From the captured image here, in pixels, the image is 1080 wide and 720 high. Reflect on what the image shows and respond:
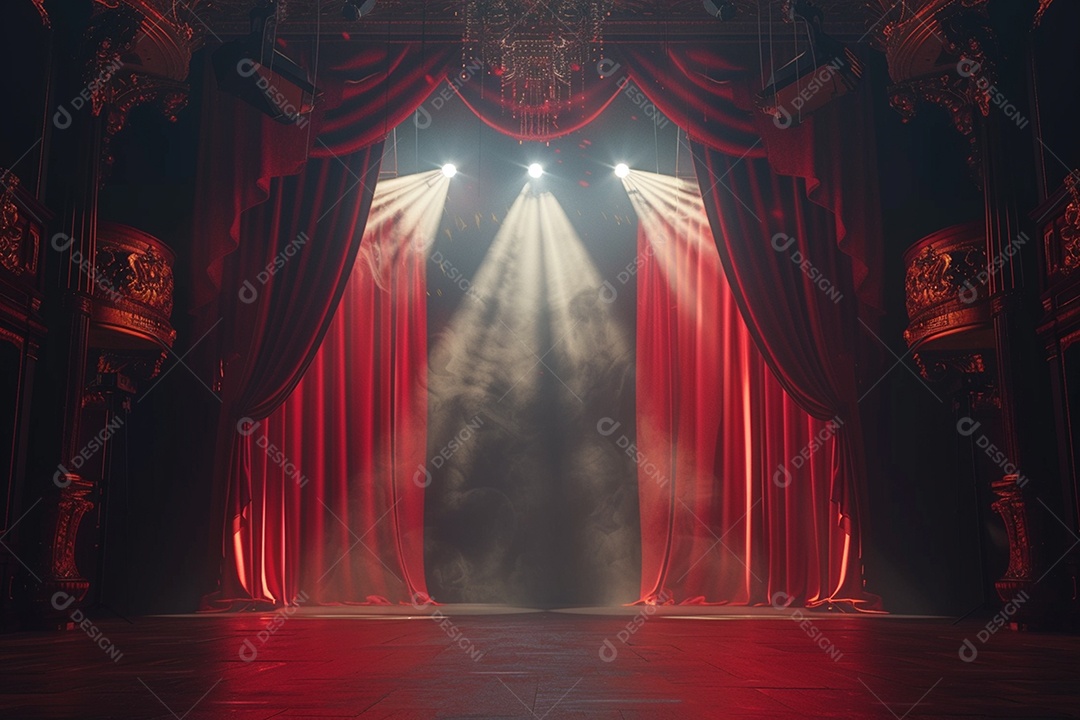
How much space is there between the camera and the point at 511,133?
6453 millimetres

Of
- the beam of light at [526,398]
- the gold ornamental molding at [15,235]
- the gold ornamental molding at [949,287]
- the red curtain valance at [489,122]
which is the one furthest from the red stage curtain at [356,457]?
the gold ornamental molding at [949,287]

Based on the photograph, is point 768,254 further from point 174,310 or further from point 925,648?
point 174,310

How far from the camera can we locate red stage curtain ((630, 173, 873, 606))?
6.59m

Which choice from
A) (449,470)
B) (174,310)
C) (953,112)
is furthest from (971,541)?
(174,310)

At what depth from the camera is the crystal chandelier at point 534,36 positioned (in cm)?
546

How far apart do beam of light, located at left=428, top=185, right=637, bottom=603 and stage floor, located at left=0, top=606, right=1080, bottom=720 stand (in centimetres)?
278

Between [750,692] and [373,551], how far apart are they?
518cm

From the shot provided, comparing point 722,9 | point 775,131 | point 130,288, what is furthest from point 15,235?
point 775,131

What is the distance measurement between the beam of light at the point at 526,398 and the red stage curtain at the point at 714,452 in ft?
1.07

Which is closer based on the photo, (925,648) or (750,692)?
(750,692)

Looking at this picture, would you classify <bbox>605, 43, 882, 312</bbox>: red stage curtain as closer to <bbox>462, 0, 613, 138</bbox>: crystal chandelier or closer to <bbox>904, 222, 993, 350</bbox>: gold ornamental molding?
<bbox>904, 222, 993, 350</bbox>: gold ornamental molding

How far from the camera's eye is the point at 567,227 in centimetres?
806

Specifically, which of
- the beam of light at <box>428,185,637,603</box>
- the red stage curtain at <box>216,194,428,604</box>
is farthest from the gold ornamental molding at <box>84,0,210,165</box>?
the beam of light at <box>428,185,637,603</box>

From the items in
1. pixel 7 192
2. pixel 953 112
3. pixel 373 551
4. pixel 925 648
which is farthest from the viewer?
pixel 373 551
